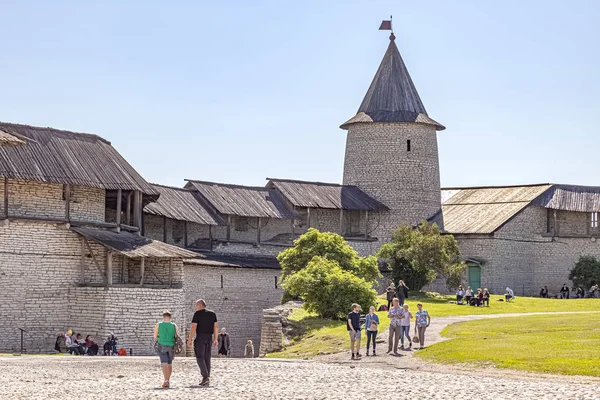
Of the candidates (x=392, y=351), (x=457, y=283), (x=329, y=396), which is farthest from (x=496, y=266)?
(x=329, y=396)

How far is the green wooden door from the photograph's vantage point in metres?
58.5

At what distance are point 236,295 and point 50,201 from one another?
1153 centimetres

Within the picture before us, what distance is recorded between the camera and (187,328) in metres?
46.4

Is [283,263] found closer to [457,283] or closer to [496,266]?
[457,283]

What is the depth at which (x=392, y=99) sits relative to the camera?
62156 millimetres

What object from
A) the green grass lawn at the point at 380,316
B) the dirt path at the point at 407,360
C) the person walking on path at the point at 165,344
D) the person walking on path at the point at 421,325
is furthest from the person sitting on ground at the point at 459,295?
the person walking on path at the point at 165,344

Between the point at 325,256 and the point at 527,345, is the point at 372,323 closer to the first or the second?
the point at 527,345

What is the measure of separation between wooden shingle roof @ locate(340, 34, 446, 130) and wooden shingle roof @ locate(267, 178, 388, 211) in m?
3.74

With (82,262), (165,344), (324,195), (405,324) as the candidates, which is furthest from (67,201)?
(165,344)

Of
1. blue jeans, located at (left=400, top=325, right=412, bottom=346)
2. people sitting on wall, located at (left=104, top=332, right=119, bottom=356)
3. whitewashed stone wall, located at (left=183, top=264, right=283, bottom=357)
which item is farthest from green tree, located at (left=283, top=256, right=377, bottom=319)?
blue jeans, located at (left=400, top=325, right=412, bottom=346)

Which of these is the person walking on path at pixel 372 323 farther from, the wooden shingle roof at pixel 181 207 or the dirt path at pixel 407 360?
the wooden shingle roof at pixel 181 207

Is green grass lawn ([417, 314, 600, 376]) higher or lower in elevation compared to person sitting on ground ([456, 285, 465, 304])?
lower

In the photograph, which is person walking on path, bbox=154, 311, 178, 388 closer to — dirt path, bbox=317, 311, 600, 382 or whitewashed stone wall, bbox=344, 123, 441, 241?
dirt path, bbox=317, 311, 600, 382

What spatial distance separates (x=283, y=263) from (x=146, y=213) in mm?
6289
